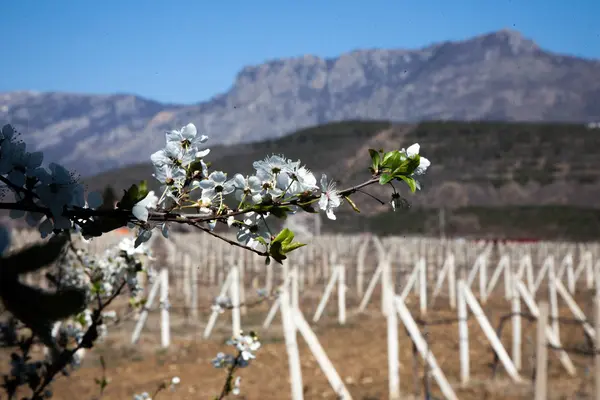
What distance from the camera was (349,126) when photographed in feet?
329

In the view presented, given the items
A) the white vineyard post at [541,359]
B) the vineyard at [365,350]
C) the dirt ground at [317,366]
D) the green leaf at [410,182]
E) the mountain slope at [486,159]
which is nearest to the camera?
the green leaf at [410,182]

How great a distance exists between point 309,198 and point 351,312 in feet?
53.7

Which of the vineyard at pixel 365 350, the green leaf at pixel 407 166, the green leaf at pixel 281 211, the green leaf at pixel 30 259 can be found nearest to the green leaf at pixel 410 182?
the green leaf at pixel 407 166

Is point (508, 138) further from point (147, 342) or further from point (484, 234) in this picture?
point (147, 342)

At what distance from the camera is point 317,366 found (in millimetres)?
10398

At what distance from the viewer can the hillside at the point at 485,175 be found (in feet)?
189

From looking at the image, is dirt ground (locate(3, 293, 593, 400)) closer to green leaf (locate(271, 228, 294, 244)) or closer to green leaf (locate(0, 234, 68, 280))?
green leaf (locate(271, 228, 294, 244))

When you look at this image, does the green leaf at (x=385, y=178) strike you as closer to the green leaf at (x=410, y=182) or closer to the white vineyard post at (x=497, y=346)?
the green leaf at (x=410, y=182)

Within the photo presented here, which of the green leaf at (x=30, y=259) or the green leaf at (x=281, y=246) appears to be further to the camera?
the green leaf at (x=281, y=246)

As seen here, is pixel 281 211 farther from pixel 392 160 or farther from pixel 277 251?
pixel 392 160

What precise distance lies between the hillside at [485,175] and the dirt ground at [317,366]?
3484 centimetres

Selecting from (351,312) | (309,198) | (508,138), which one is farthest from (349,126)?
(309,198)

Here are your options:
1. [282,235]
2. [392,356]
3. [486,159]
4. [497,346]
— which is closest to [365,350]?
[497,346]

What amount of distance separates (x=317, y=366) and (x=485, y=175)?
6285cm
